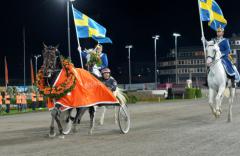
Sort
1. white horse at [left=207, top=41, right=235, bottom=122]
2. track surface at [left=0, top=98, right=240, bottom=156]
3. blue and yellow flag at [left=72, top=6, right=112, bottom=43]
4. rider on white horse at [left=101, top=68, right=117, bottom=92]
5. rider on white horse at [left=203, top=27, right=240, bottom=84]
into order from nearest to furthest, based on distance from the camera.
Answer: track surface at [left=0, top=98, right=240, bottom=156], rider on white horse at [left=101, top=68, right=117, bottom=92], white horse at [left=207, top=41, right=235, bottom=122], rider on white horse at [left=203, top=27, right=240, bottom=84], blue and yellow flag at [left=72, top=6, right=112, bottom=43]

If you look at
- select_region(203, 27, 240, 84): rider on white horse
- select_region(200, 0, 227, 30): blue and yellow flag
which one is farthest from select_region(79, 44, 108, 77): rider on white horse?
select_region(200, 0, 227, 30): blue and yellow flag

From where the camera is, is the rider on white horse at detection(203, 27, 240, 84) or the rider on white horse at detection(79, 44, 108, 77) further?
the rider on white horse at detection(203, 27, 240, 84)

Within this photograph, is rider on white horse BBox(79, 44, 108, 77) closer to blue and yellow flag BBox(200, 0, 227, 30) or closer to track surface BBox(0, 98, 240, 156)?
track surface BBox(0, 98, 240, 156)

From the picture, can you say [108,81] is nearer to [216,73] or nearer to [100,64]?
[100,64]

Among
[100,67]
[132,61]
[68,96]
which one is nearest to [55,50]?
[68,96]

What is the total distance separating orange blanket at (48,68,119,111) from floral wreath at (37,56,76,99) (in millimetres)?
111

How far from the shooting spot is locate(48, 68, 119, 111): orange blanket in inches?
450

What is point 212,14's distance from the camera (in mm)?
21141

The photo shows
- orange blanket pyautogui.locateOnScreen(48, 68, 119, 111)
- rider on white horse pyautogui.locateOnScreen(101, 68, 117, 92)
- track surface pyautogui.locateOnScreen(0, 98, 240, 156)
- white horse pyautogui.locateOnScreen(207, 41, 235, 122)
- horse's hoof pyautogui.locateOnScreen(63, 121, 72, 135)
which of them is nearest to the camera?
track surface pyautogui.locateOnScreen(0, 98, 240, 156)

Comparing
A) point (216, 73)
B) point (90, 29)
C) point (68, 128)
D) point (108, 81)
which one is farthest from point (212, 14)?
point (68, 128)

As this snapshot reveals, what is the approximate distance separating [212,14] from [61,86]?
11814 mm

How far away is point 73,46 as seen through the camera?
285 feet

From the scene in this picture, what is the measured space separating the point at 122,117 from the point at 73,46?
74596 mm

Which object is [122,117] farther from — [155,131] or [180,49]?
[180,49]
